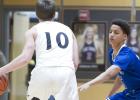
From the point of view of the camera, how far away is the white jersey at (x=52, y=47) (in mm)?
4457

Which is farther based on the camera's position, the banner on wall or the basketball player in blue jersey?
the banner on wall

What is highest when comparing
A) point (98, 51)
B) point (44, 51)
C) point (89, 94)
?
point (44, 51)

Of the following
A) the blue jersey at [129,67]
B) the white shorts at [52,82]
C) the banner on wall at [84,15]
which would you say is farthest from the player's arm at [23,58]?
the banner on wall at [84,15]

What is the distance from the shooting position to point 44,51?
14.7 feet

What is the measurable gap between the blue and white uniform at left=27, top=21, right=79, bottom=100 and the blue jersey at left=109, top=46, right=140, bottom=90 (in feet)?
2.07

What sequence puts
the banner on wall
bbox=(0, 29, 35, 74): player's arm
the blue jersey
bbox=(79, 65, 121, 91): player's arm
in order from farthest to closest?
the banner on wall → the blue jersey → bbox=(79, 65, 121, 91): player's arm → bbox=(0, 29, 35, 74): player's arm

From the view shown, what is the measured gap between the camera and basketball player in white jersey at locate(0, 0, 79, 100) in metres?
4.41

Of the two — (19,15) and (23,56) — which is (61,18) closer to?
(19,15)

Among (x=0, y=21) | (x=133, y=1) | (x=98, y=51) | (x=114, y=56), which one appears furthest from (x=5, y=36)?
(x=114, y=56)

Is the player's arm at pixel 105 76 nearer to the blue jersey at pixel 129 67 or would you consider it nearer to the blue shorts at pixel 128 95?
the blue jersey at pixel 129 67

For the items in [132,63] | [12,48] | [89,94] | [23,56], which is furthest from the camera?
[12,48]

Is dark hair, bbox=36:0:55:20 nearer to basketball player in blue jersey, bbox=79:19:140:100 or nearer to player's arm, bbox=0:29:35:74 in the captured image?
player's arm, bbox=0:29:35:74

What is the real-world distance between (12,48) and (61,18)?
1267 mm

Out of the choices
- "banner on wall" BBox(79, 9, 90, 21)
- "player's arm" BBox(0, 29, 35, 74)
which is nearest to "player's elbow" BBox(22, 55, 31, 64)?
"player's arm" BBox(0, 29, 35, 74)
